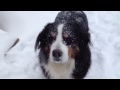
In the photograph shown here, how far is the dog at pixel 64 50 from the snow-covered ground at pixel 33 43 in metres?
0.25

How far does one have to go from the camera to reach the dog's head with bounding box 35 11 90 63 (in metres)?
3.72

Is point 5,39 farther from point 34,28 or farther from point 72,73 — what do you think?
point 72,73

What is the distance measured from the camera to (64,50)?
3686 mm

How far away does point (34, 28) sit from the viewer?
19.5 ft

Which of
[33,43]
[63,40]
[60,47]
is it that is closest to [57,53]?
[60,47]

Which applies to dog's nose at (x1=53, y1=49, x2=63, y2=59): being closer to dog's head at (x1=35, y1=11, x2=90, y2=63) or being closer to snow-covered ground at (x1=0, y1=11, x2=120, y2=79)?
dog's head at (x1=35, y1=11, x2=90, y2=63)

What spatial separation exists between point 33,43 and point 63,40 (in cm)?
168

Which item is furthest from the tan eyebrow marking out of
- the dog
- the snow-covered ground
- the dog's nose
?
the snow-covered ground

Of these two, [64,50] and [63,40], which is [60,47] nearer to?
[64,50]

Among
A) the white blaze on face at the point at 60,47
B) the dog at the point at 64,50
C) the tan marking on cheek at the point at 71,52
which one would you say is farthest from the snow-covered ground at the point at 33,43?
the white blaze on face at the point at 60,47

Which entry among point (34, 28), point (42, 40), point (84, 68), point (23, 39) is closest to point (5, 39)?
point (23, 39)

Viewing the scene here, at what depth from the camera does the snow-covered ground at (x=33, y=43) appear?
15.2ft
